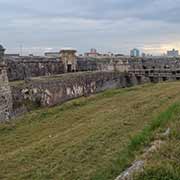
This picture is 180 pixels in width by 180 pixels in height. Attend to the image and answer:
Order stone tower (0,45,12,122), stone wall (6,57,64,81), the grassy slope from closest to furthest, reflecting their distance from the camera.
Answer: the grassy slope → stone tower (0,45,12,122) → stone wall (6,57,64,81)

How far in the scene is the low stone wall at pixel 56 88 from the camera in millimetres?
11852

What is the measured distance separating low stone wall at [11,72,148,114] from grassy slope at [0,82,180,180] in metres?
1.26

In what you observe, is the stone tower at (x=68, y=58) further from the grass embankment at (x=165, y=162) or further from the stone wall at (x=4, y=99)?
the grass embankment at (x=165, y=162)

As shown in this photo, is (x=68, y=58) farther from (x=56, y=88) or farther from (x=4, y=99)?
(x=4, y=99)

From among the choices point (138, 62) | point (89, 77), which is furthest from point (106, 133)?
point (138, 62)

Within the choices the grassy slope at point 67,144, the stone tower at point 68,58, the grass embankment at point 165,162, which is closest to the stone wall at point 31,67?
the stone tower at point 68,58

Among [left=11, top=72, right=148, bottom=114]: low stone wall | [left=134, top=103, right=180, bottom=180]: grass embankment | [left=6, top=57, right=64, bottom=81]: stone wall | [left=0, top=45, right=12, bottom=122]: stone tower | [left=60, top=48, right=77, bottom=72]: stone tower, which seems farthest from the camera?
[left=60, top=48, right=77, bottom=72]: stone tower

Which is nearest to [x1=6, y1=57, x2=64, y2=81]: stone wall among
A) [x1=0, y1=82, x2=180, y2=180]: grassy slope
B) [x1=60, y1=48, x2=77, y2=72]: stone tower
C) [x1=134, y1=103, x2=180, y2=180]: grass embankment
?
[x1=60, y1=48, x2=77, y2=72]: stone tower

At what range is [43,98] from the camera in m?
12.7

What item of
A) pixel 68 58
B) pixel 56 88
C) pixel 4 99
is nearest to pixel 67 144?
pixel 4 99

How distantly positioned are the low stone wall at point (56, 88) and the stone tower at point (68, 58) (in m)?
1.87

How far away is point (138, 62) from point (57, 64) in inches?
308

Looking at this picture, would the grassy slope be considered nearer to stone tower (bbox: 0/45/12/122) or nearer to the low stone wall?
stone tower (bbox: 0/45/12/122)

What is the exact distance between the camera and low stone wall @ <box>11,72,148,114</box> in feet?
38.9
